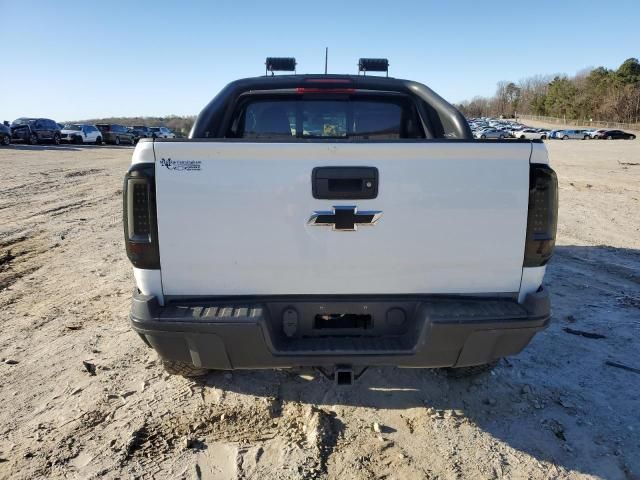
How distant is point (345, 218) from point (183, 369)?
5.27 ft

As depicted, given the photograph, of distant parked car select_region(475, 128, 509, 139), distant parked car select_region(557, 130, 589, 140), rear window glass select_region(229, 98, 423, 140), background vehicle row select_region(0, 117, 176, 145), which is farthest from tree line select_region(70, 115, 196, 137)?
distant parked car select_region(557, 130, 589, 140)

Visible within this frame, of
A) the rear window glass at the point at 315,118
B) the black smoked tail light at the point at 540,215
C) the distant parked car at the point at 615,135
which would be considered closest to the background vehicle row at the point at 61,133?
the rear window glass at the point at 315,118

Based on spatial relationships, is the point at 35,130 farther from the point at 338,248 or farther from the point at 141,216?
the point at 338,248

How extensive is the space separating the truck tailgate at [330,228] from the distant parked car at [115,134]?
133ft

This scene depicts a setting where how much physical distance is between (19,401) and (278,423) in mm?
1789

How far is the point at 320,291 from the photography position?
105 inches

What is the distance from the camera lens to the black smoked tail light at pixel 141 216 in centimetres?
249

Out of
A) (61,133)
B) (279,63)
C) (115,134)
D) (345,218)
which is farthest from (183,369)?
(115,134)

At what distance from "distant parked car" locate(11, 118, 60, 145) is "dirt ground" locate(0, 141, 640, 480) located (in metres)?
32.7

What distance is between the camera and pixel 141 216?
254 cm

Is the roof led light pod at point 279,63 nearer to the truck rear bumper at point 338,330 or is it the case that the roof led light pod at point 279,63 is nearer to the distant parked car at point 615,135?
the truck rear bumper at point 338,330

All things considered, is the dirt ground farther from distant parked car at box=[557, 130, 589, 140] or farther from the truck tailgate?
distant parked car at box=[557, 130, 589, 140]

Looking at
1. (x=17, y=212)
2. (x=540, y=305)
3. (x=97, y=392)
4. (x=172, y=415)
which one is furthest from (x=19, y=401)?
(x=17, y=212)

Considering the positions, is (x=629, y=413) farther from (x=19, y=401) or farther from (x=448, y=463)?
(x=19, y=401)
